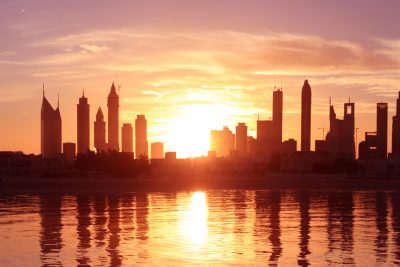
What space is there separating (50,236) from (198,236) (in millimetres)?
9575

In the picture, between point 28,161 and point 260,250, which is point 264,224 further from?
point 28,161

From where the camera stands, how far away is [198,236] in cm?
3834

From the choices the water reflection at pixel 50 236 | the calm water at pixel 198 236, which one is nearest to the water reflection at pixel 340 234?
the calm water at pixel 198 236

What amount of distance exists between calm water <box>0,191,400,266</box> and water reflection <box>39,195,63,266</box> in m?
0.05

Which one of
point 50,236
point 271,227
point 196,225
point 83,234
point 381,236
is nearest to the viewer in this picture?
point 50,236

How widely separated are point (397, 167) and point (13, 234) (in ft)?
575

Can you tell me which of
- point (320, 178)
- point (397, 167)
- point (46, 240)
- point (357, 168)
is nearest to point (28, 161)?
point (320, 178)

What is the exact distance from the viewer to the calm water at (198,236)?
30.2m

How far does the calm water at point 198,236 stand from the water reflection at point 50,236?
0.05m

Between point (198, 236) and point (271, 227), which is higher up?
point (198, 236)

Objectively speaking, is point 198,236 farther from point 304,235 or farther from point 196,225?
point 304,235

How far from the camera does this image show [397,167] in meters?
196

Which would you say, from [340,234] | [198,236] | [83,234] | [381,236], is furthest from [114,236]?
[381,236]

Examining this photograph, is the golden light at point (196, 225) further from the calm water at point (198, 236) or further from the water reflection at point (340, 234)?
the water reflection at point (340, 234)
